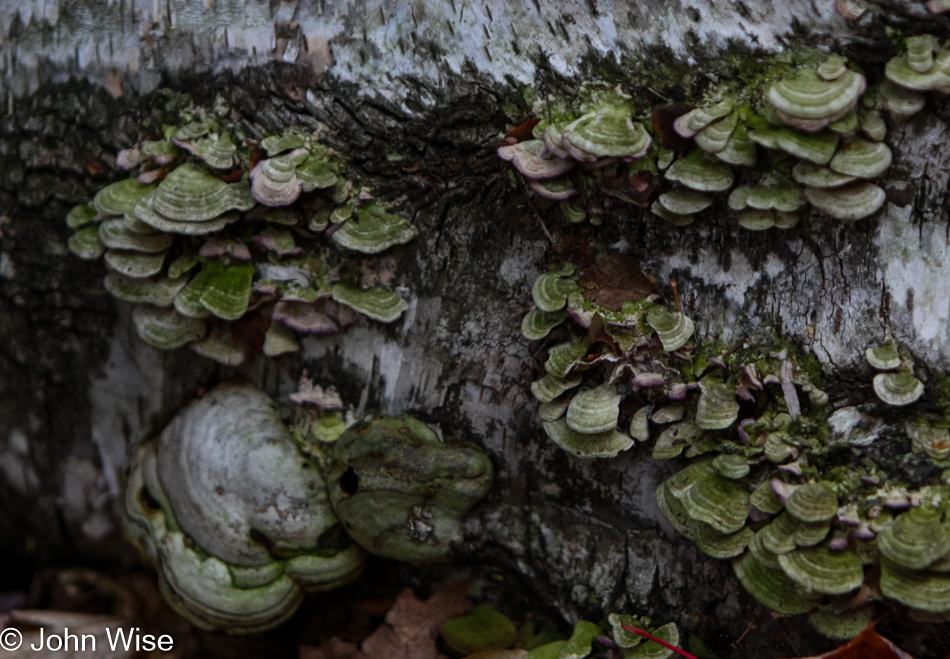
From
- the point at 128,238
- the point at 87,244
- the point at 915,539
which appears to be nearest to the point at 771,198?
the point at 915,539

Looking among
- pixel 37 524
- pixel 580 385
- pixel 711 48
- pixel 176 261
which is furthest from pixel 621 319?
pixel 37 524

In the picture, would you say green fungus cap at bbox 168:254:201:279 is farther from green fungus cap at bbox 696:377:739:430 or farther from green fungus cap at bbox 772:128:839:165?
green fungus cap at bbox 772:128:839:165

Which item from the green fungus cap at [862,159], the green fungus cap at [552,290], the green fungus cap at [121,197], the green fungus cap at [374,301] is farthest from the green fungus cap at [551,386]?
the green fungus cap at [121,197]

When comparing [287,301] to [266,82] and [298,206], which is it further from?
[266,82]

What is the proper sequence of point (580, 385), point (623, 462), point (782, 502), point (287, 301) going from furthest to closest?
1. point (287, 301)
2. point (623, 462)
3. point (580, 385)
4. point (782, 502)

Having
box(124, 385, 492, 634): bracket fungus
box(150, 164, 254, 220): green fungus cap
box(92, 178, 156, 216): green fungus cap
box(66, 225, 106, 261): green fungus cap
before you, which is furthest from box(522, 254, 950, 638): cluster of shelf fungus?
box(66, 225, 106, 261): green fungus cap

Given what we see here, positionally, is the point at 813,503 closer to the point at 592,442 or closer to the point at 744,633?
the point at 592,442
